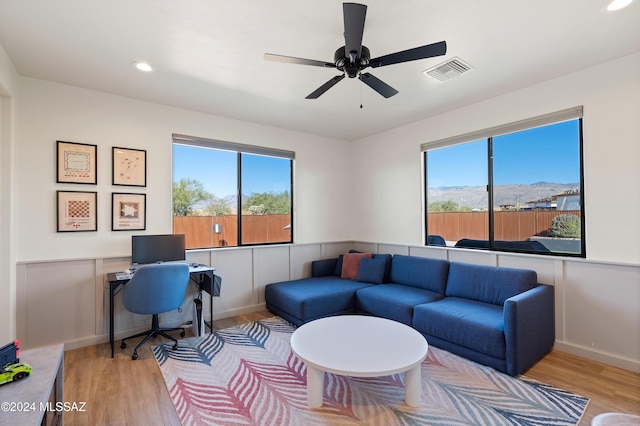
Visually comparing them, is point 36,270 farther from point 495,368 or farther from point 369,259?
point 495,368

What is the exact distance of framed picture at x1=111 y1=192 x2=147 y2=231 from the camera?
3.25m

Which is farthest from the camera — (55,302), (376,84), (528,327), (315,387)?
(55,302)

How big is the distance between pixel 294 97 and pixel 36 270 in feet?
10.2

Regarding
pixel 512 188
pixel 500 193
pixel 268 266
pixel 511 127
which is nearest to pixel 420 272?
pixel 500 193

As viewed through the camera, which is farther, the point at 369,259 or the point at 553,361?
the point at 369,259

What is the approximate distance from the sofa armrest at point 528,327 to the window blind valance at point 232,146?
3419 mm

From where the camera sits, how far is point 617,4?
1.89 m

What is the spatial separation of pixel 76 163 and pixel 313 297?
2904 millimetres

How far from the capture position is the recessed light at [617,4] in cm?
186

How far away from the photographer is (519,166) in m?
3.33

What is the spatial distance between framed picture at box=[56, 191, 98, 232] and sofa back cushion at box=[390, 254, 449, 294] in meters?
3.64

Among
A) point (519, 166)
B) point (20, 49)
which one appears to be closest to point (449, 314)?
point (519, 166)

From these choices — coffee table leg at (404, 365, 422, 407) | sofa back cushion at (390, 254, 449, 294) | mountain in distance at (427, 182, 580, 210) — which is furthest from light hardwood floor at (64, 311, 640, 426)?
mountain in distance at (427, 182, 580, 210)

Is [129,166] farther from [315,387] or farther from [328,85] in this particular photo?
[315,387]
